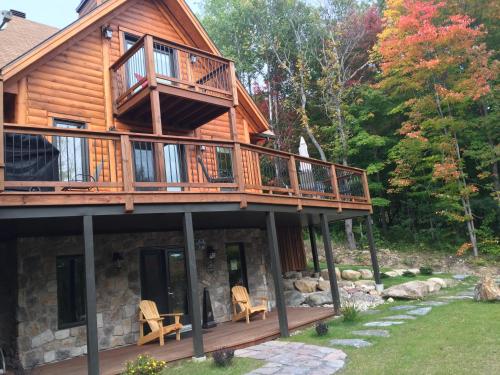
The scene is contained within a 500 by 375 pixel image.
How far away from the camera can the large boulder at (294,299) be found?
11438mm

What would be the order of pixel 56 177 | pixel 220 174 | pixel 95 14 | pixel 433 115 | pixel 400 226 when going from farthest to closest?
pixel 400 226, pixel 433 115, pixel 220 174, pixel 95 14, pixel 56 177

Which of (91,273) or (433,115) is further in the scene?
(433,115)

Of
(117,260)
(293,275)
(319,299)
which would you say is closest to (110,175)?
(117,260)

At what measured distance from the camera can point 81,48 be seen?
31.1 ft

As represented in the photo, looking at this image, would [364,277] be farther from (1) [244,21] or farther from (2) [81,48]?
(1) [244,21]

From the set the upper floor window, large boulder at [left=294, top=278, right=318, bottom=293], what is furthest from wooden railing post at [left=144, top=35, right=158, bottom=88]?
large boulder at [left=294, top=278, right=318, bottom=293]

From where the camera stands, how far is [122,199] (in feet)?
20.5

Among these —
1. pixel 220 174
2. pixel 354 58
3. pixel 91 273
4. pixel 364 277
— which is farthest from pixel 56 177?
pixel 354 58

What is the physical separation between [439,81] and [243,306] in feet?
44.2

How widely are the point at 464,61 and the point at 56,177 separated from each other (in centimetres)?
1606

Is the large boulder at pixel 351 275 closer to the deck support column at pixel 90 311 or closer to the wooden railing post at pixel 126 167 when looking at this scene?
the wooden railing post at pixel 126 167

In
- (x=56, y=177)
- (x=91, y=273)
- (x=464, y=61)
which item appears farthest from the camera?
(x=464, y=61)

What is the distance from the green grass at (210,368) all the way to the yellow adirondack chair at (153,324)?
4.90 ft

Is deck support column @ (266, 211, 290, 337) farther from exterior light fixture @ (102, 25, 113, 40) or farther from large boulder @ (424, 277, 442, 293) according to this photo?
exterior light fixture @ (102, 25, 113, 40)
